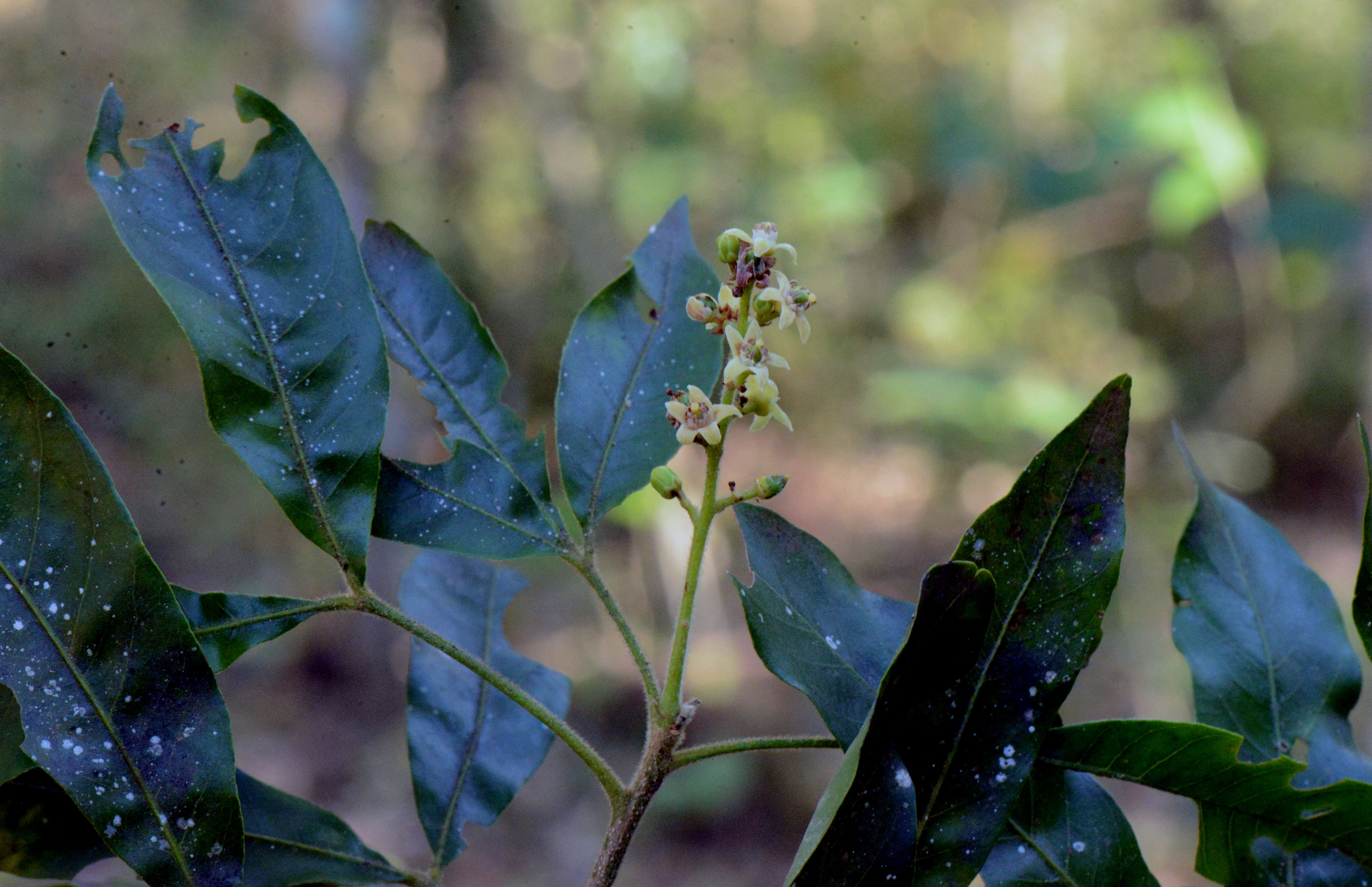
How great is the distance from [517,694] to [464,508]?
11 centimetres

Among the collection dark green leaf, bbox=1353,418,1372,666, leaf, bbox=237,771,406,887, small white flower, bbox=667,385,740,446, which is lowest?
leaf, bbox=237,771,406,887

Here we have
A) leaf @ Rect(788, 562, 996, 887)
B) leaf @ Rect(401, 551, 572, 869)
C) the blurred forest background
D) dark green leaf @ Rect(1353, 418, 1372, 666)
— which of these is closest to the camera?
leaf @ Rect(788, 562, 996, 887)

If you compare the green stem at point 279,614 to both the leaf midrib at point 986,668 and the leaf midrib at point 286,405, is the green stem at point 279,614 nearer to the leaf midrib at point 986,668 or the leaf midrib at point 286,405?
the leaf midrib at point 286,405

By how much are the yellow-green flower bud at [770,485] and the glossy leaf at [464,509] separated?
0.12 m

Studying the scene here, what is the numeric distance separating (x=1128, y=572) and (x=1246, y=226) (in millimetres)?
1435

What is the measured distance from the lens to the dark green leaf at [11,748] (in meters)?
0.44

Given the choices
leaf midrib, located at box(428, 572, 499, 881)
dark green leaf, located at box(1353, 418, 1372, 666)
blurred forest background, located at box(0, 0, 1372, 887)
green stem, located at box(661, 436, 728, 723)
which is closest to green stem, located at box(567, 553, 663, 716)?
green stem, located at box(661, 436, 728, 723)

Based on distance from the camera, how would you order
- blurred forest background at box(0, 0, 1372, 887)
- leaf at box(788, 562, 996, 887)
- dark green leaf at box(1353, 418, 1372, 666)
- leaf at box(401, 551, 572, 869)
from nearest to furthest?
1. leaf at box(788, 562, 996, 887)
2. dark green leaf at box(1353, 418, 1372, 666)
3. leaf at box(401, 551, 572, 869)
4. blurred forest background at box(0, 0, 1372, 887)

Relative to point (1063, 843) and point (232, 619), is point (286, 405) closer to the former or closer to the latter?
point (232, 619)

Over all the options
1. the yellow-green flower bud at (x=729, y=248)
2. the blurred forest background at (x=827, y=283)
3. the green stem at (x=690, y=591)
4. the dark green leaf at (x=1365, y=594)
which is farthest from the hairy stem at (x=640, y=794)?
the blurred forest background at (x=827, y=283)

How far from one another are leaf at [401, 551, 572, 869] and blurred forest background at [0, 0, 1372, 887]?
1.63 metres

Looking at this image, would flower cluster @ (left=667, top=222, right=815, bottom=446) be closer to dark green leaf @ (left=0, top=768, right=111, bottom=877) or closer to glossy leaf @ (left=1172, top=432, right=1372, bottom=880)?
glossy leaf @ (left=1172, top=432, right=1372, bottom=880)

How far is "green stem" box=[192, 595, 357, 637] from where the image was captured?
0.47 m

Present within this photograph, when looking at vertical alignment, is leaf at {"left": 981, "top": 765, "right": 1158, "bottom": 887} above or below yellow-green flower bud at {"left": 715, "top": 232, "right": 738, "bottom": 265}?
below
